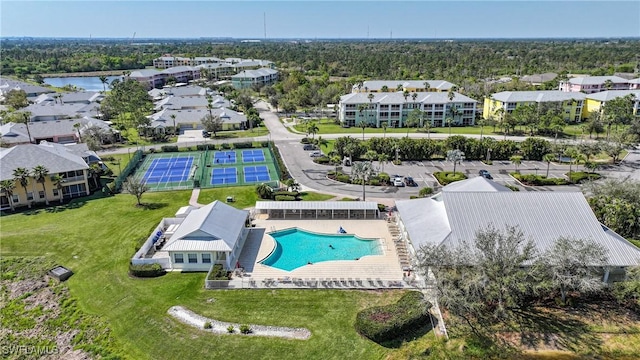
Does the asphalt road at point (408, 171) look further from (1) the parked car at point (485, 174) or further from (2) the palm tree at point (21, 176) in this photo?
(2) the palm tree at point (21, 176)

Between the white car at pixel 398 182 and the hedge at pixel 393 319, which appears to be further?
the white car at pixel 398 182

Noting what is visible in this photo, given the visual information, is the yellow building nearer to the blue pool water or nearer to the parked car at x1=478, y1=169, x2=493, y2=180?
the parked car at x1=478, y1=169, x2=493, y2=180

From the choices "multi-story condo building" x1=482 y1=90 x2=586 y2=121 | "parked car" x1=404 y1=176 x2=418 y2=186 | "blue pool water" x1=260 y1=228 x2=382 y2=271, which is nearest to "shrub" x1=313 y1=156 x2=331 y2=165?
"parked car" x1=404 y1=176 x2=418 y2=186

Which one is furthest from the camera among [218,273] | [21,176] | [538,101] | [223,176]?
[538,101]

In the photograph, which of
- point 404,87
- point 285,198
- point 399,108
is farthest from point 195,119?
point 404,87

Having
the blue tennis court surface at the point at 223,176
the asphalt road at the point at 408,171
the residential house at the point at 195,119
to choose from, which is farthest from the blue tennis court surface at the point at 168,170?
the residential house at the point at 195,119

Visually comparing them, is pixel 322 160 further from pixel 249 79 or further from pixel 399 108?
pixel 249 79

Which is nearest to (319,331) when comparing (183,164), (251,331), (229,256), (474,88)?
(251,331)
